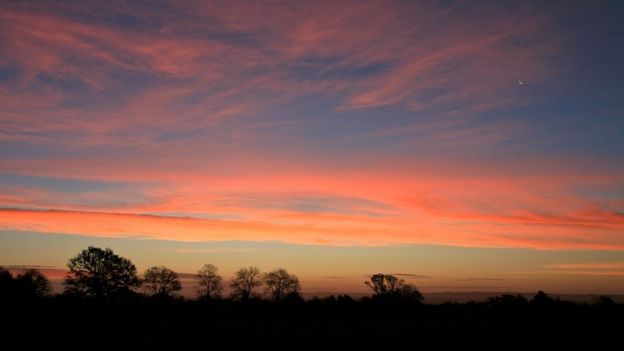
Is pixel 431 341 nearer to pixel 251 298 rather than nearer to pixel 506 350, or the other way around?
pixel 506 350

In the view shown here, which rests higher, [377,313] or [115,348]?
[115,348]

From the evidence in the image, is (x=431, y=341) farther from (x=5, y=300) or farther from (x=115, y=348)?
(x=5, y=300)

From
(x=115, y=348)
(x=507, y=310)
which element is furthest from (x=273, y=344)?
(x=507, y=310)

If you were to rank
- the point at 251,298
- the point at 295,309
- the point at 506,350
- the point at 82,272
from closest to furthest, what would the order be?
the point at 506,350, the point at 82,272, the point at 295,309, the point at 251,298

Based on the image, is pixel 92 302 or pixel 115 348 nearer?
pixel 115 348

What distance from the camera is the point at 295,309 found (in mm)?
99750

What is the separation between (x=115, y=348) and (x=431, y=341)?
93.4 ft

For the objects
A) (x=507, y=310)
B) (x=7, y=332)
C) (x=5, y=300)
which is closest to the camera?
(x=7, y=332)

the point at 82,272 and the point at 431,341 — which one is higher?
the point at 82,272

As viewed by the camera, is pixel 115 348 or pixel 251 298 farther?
pixel 251 298

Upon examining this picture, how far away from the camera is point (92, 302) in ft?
269

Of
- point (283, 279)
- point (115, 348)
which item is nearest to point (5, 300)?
point (115, 348)

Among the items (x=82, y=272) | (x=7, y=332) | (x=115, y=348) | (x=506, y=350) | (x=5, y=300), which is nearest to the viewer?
(x=115, y=348)

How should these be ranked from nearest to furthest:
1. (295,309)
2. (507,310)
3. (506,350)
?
(506,350) → (295,309) → (507,310)
